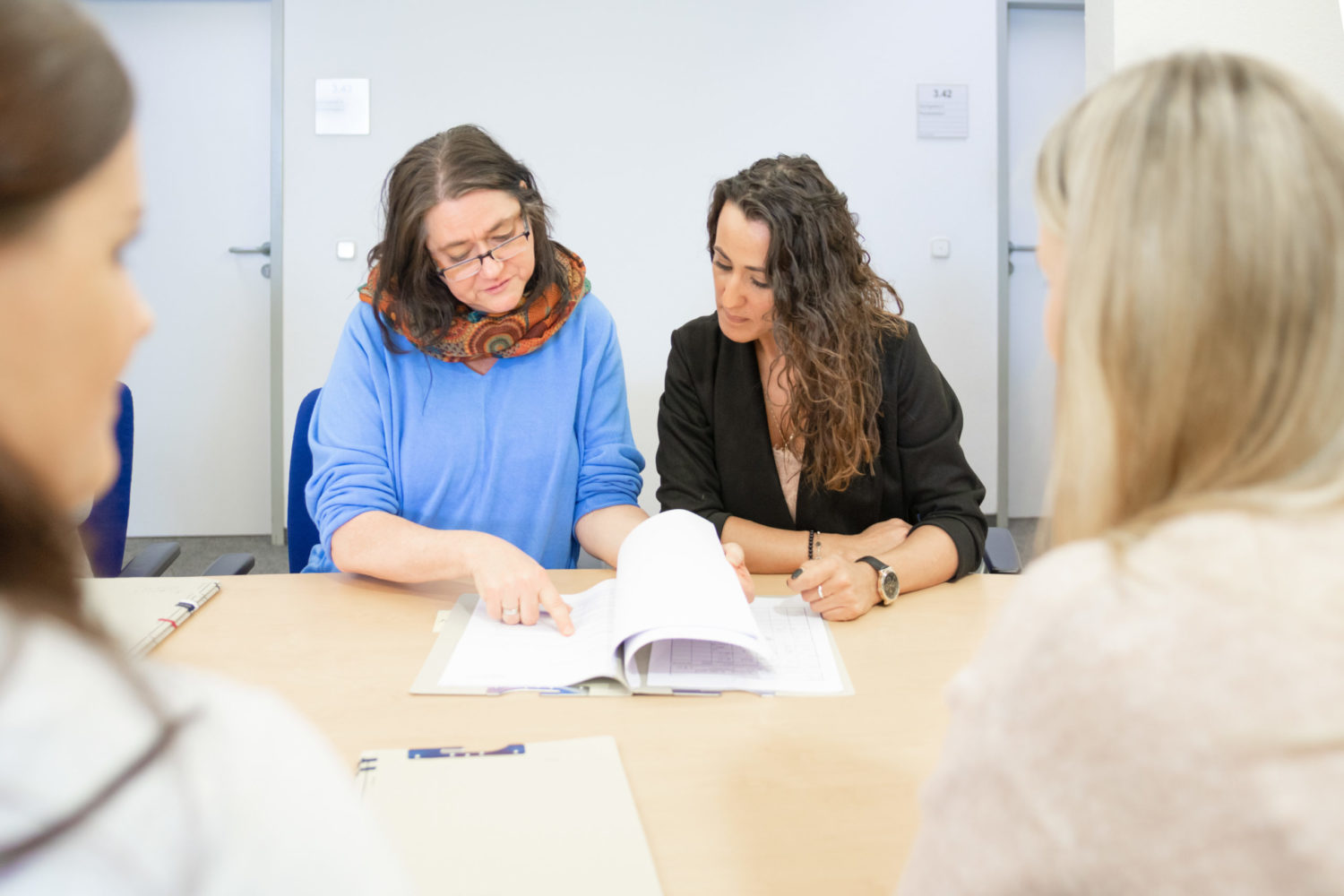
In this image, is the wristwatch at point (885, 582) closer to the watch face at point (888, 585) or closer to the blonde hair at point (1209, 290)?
the watch face at point (888, 585)

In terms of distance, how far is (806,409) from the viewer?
1548 mm

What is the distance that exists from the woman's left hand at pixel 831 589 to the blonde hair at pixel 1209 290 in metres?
0.68

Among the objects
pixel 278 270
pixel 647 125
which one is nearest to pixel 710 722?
pixel 647 125

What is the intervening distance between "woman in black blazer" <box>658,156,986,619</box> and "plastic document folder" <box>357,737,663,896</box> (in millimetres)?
695

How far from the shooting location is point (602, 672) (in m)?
1.00

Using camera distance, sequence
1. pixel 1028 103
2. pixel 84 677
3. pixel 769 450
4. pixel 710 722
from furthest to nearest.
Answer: pixel 1028 103 → pixel 769 450 → pixel 710 722 → pixel 84 677

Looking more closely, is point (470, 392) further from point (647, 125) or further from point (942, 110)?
point (942, 110)

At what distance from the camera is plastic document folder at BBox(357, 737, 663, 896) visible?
2.23 ft

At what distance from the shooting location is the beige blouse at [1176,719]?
405 mm

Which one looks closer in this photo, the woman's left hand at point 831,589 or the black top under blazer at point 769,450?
the woman's left hand at point 831,589

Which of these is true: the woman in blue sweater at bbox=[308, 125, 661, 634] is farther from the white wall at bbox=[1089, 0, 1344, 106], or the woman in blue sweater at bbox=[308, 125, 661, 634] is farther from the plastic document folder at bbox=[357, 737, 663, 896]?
the white wall at bbox=[1089, 0, 1344, 106]

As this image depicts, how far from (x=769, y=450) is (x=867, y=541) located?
0.87 feet

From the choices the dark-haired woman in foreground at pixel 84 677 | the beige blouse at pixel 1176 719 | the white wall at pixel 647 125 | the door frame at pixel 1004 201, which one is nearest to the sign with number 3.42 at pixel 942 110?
the white wall at pixel 647 125

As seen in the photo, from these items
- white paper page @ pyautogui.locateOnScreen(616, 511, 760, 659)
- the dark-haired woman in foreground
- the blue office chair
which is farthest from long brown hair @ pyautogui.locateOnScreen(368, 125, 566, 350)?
the dark-haired woman in foreground
